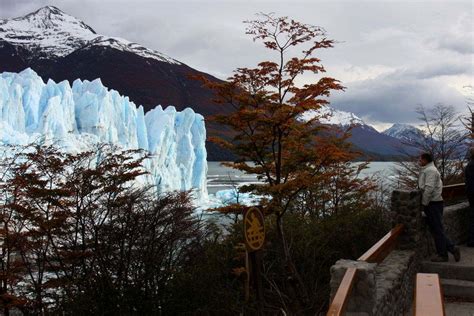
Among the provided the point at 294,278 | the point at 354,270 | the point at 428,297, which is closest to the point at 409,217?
the point at 294,278

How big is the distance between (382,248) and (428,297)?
15.4 feet

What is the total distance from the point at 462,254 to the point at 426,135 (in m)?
15.6

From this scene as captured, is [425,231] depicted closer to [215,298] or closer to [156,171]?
[215,298]

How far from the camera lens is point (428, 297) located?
236cm

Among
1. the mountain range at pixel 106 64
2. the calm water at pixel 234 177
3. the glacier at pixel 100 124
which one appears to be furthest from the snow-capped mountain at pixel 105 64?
the glacier at pixel 100 124

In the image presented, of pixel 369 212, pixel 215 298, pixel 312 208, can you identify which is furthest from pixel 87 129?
pixel 215 298

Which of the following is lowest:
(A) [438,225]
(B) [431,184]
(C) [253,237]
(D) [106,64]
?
(A) [438,225]

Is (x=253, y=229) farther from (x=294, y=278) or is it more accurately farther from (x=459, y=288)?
(x=294, y=278)

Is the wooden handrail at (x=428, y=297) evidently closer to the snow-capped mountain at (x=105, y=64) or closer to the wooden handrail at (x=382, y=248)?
the wooden handrail at (x=382, y=248)

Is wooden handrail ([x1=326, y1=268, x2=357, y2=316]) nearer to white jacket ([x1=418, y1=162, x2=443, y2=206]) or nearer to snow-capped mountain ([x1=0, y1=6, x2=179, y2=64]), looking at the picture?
white jacket ([x1=418, y1=162, x2=443, y2=206])

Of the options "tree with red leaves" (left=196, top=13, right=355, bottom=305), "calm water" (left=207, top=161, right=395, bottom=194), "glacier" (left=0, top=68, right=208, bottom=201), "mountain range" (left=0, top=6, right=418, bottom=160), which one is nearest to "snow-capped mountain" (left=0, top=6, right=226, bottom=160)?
"mountain range" (left=0, top=6, right=418, bottom=160)

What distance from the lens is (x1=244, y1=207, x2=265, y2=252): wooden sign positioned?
6855mm

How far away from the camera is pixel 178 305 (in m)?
9.06

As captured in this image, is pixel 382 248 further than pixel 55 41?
No
